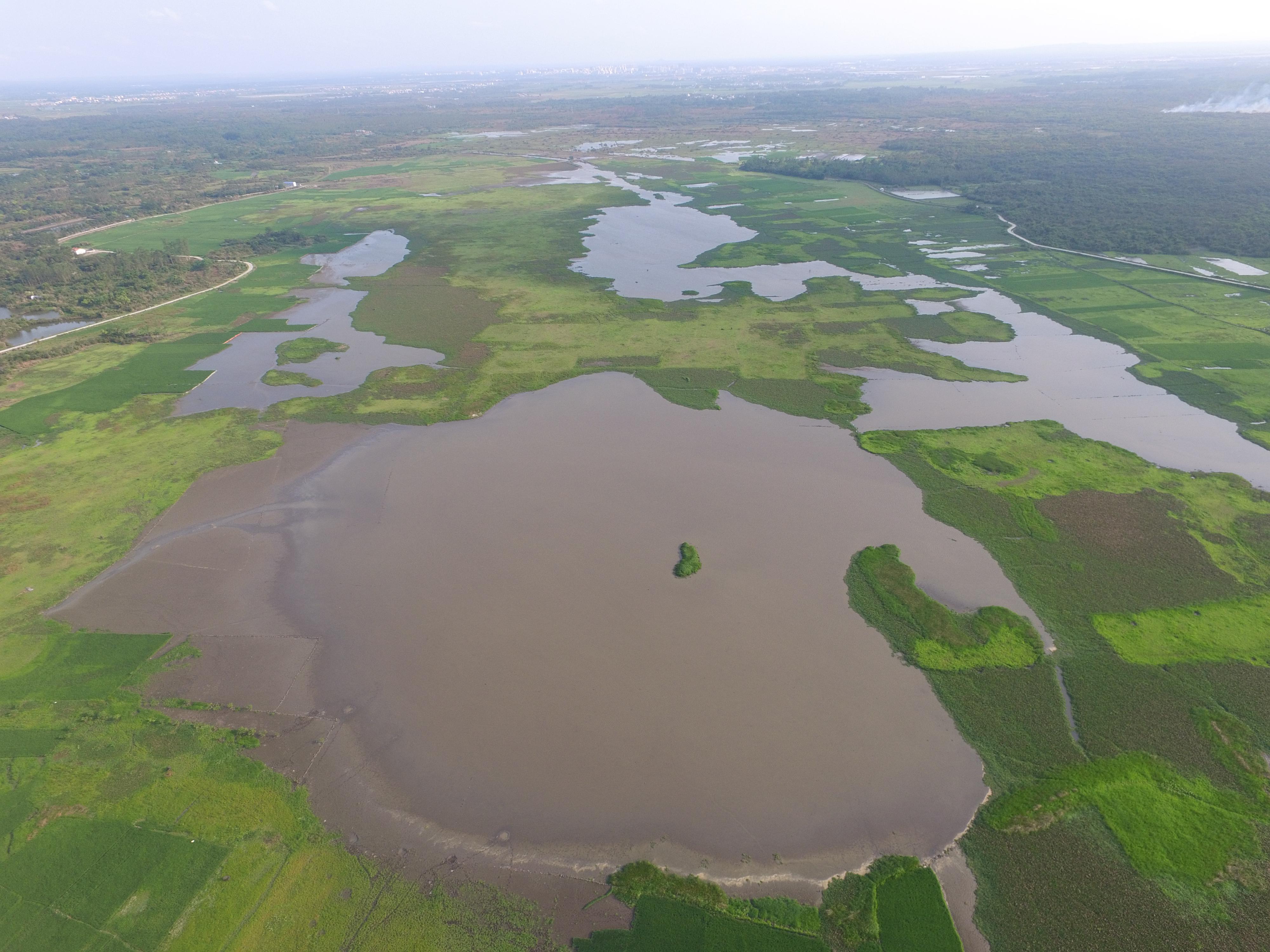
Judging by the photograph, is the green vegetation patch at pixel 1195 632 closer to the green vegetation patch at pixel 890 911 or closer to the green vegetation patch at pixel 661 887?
the green vegetation patch at pixel 890 911

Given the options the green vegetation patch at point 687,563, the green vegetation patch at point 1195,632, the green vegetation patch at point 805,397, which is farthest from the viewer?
the green vegetation patch at point 805,397

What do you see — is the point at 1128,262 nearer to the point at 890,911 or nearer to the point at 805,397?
the point at 805,397

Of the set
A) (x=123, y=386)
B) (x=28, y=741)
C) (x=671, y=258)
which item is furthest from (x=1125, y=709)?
(x=671, y=258)

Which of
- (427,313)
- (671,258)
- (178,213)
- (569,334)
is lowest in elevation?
(178,213)

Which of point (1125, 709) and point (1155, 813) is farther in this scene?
point (1125, 709)

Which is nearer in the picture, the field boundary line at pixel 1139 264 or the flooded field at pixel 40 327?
the flooded field at pixel 40 327

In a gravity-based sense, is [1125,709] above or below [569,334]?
above

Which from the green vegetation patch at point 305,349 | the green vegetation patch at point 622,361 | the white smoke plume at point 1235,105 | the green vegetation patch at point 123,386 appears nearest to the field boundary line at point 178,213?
the green vegetation patch at point 123,386

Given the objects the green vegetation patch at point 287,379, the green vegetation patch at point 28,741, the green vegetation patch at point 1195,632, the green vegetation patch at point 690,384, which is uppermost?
the green vegetation patch at point 28,741
